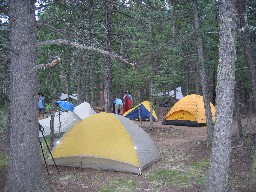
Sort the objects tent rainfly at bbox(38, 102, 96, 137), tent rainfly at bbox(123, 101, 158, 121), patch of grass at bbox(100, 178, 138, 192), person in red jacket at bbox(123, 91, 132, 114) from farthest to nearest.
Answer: person in red jacket at bbox(123, 91, 132, 114) → tent rainfly at bbox(123, 101, 158, 121) → tent rainfly at bbox(38, 102, 96, 137) → patch of grass at bbox(100, 178, 138, 192)

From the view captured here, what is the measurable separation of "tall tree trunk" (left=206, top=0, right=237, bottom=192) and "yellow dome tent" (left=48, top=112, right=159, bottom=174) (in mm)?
2825

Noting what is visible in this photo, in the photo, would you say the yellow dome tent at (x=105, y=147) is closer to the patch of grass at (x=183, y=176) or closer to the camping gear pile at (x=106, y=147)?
the camping gear pile at (x=106, y=147)

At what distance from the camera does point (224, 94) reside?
5.88 metres

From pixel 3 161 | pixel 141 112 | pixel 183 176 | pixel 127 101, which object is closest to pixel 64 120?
pixel 3 161

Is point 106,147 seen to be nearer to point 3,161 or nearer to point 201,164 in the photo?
point 201,164

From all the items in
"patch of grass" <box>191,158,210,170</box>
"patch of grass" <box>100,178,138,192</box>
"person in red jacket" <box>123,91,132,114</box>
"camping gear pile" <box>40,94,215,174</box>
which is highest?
"person in red jacket" <box>123,91,132,114</box>

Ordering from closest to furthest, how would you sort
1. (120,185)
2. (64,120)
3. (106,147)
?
(120,185), (106,147), (64,120)

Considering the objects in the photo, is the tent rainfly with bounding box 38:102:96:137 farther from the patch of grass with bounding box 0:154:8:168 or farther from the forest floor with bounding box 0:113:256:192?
the patch of grass with bounding box 0:154:8:168

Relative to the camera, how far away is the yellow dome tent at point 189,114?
17500 mm

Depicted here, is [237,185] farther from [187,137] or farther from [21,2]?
[187,137]

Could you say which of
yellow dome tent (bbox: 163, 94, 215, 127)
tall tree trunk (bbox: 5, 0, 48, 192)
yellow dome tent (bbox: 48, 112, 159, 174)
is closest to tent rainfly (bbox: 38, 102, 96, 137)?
yellow dome tent (bbox: 48, 112, 159, 174)

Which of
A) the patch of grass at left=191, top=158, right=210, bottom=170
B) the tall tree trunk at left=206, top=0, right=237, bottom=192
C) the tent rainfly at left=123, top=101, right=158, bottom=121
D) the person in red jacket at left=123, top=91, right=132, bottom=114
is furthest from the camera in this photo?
the person in red jacket at left=123, top=91, right=132, bottom=114

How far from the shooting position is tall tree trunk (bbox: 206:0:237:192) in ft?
19.0

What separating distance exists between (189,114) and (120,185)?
10.7 meters
